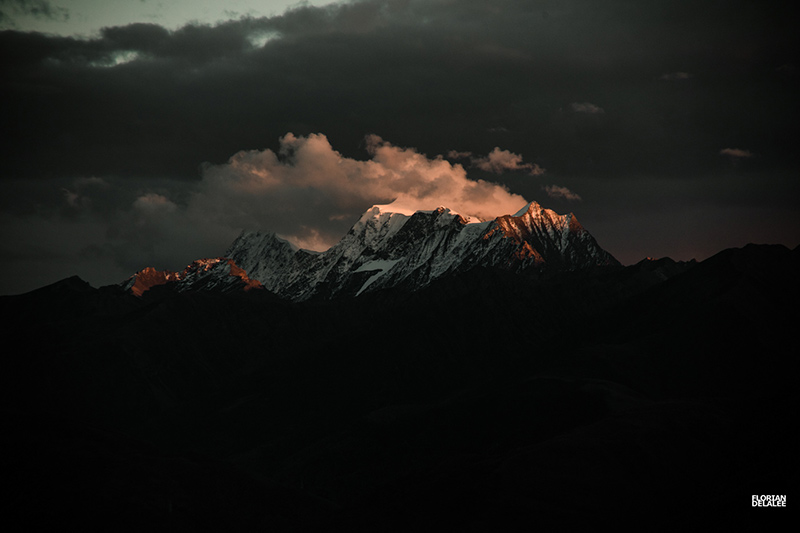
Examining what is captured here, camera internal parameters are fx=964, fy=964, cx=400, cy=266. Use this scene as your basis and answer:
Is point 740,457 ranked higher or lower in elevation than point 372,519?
higher

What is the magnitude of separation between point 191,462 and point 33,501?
36.3 m

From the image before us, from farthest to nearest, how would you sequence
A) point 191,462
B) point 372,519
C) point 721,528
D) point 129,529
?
point 191,462, point 372,519, point 129,529, point 721,528

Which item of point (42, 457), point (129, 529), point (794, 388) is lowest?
point (129, 529)

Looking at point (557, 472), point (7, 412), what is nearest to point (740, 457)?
point (557, 472)

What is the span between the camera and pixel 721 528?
132 m

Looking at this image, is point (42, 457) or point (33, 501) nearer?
point (33, 501)

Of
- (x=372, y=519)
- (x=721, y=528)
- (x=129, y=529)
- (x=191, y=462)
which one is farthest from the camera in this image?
(x=191, y=462)

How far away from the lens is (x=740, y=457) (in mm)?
167500

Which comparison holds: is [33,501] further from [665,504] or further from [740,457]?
[740,457]

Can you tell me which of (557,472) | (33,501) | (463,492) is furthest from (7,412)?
(557,472)

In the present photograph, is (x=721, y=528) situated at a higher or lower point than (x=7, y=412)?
lower

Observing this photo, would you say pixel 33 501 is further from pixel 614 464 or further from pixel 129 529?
pixel 614 464

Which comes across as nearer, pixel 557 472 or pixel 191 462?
pixel 557 472

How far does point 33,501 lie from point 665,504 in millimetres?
103958
